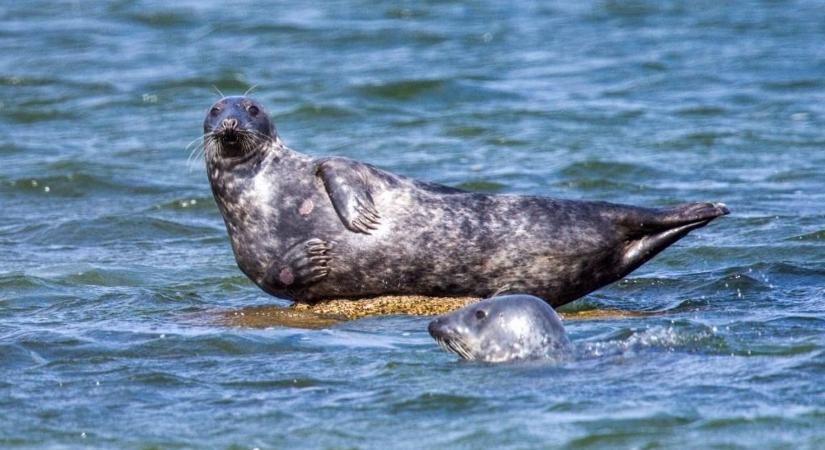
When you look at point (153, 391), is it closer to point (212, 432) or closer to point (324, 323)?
point (212, 432)

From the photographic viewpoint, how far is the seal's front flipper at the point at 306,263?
9.04 meters

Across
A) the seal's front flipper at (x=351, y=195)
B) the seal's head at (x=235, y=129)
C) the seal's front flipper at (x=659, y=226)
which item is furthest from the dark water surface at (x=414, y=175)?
the seal's head at (x=235, y=129)

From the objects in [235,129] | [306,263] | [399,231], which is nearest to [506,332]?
[399,231]

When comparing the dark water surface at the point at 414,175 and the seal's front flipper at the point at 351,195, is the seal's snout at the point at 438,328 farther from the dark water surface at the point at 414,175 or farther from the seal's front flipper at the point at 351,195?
the seal's front flipper at the point at 351,195

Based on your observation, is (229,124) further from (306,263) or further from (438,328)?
(438,328)

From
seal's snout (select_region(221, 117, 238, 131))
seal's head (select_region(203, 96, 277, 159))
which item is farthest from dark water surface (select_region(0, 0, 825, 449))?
seal's snout (select_region(221, 117, 238, 131))

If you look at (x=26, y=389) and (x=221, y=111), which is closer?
(x=26, y=389)

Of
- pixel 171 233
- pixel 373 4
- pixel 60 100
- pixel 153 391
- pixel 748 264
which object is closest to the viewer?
pixel 153 391

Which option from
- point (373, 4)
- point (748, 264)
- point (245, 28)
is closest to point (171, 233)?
point (748, 264)

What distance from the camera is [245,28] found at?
2234 cm

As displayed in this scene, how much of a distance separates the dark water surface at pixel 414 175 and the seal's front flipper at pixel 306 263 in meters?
0.43

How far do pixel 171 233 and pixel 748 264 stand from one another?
430 centimetres

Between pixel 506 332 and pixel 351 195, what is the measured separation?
1578 millimetres

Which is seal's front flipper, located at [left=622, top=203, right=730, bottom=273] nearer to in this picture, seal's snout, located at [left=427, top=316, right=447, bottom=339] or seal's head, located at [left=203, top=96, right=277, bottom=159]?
seal's snout, located at [left=427, top=316, right=447, bottom=339]
